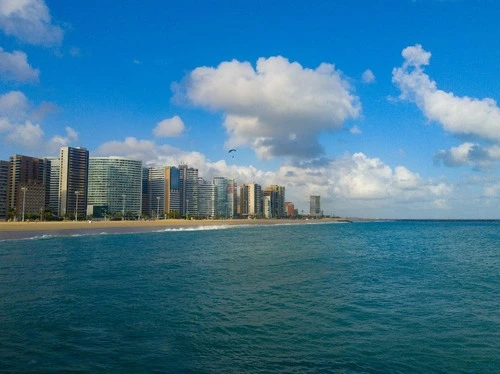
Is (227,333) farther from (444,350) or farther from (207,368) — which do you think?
(444,350)

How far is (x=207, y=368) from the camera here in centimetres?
1413

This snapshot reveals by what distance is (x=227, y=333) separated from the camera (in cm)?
1819

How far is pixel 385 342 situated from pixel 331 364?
12.4ft

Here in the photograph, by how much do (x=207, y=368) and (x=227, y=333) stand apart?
4089mm

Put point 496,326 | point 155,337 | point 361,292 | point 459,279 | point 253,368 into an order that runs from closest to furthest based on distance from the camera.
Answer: point 253,368, point 155,337, point 496,326, point 361,292, point 459,279

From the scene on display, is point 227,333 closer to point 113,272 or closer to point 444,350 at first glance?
point 444,350

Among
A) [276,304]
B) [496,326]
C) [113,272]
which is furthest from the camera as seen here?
[113,272]

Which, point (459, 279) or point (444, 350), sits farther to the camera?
point (459, 279)

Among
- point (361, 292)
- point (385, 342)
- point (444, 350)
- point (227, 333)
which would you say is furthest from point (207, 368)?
point (361, 292)

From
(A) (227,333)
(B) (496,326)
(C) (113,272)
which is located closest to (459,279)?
(B) (496,326)

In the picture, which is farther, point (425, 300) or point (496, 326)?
point (425, 300)

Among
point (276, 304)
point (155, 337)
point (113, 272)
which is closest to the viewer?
point (155, 337)

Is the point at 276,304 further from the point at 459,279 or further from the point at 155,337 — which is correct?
the point at 459,279

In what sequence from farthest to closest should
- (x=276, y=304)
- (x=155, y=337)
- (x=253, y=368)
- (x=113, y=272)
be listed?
(x=113, y=272) → (x=276, y=304) → (x=155, y=337) → (x=253, y=368)
